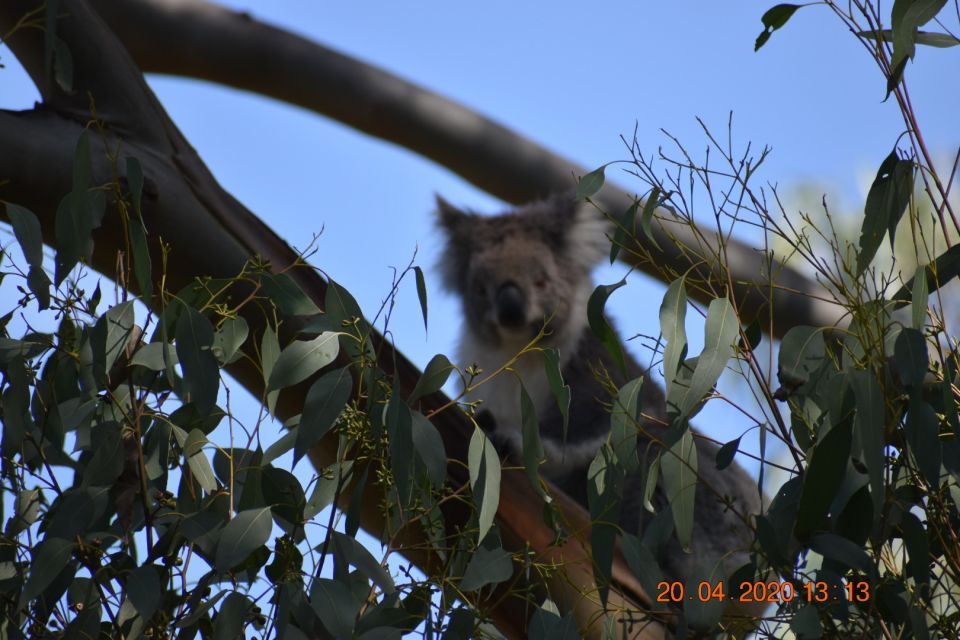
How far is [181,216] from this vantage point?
1.94 m

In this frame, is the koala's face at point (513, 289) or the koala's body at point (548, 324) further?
the koala's face at point (513, 289)

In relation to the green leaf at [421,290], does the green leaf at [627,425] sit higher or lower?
lower

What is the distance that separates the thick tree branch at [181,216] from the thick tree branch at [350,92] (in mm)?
1523

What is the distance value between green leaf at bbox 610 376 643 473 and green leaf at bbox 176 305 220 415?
527 mm

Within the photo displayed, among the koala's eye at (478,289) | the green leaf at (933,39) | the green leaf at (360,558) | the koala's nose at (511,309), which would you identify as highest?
the koala's eye at (478,289)

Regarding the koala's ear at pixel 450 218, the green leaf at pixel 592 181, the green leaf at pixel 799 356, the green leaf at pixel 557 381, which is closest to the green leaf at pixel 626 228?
the green leaf at pixel 592 181

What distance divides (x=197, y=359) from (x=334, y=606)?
1.14 feet

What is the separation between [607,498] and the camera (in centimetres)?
139

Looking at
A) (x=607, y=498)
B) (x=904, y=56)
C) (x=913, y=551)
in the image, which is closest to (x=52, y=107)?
(x=607, y=498)

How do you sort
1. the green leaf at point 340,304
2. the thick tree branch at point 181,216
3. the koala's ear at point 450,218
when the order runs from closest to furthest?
the green leaf at point 340,304 → the thick tree branch at point 181,216 → the koala's ear at point 450,218

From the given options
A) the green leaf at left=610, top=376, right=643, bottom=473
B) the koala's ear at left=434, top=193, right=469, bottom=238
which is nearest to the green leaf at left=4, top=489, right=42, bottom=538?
the green leaf at left=610, top=376, right=643, bottom=473

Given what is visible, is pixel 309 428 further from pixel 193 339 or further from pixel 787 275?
pixel 787 275

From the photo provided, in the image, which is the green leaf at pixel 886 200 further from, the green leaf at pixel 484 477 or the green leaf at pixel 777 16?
the green leaf at pixel 484 477

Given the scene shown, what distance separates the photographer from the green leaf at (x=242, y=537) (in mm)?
1150
